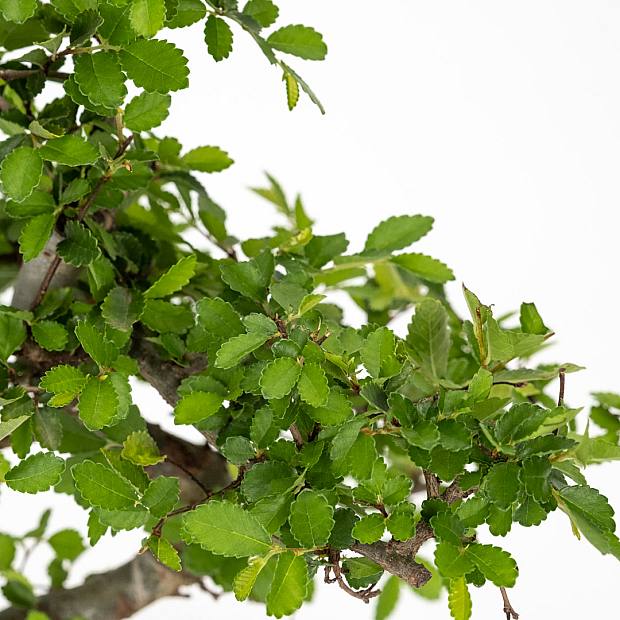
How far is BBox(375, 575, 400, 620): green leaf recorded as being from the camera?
2.97ft

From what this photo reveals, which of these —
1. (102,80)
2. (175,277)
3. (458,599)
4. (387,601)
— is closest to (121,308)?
(175,277)

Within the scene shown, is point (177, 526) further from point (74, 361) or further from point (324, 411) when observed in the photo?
point (324, 411)

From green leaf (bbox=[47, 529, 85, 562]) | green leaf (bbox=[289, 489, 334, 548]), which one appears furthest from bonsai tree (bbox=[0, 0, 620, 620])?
green leaf (bbox=[47, 529, 85, 562])

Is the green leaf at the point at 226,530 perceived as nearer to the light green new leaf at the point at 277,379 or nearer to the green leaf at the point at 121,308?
the light green new leaf at the point at 277,379

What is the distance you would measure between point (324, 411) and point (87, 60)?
227 mm

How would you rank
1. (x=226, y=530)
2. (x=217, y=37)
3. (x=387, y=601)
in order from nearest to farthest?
1. (x=226, y=530)
2. (x=217, y=37)
3. (x=387, y=601)

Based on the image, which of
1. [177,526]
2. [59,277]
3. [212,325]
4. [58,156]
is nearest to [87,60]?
[58,156]

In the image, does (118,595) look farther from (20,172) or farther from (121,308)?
(20,172)

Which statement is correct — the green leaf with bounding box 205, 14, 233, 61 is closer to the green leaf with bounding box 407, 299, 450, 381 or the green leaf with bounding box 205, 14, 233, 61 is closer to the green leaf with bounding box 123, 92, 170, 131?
the green leaf with bounding box 123, 92, 170, 131

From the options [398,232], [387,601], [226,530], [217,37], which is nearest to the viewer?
[226,530]

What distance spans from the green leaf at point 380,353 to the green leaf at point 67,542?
565mm

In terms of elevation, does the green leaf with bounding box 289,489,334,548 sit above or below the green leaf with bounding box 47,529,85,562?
above

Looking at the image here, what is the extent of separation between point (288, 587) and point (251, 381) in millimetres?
113

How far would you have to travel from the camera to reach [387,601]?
0.91m
